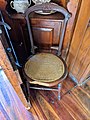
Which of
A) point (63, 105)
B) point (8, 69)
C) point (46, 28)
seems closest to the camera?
point (8, 69)

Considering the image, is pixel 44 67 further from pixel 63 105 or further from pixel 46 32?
pixel 63 105

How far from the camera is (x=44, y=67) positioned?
4.17 feet

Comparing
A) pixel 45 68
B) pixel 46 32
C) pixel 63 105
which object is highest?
pixel 46 32

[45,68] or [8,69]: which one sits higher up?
[8,69]

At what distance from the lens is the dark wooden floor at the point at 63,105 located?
1.44 m

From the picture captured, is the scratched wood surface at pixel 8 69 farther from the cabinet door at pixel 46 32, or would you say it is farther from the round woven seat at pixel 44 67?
the cabinet door at pixel 46 32

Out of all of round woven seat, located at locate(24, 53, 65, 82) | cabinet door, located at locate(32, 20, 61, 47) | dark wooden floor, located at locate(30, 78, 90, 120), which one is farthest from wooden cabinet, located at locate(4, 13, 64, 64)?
dark wooden floor, located at locate(30, 78, 90, 120)

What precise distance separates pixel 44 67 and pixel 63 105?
0.48 m

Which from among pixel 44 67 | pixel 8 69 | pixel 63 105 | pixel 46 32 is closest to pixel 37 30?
pixel 46 32

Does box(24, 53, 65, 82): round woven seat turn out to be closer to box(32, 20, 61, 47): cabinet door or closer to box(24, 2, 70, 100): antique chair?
box(24, 2, 70, 100): antique chair

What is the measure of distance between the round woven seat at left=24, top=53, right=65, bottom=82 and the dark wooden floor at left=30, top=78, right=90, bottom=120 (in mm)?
394

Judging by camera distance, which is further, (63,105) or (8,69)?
(63,105)

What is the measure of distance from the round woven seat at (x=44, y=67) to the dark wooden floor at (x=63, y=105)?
15.5 inches

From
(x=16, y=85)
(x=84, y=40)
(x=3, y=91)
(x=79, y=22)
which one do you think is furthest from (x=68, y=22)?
(x=3, y=91)
